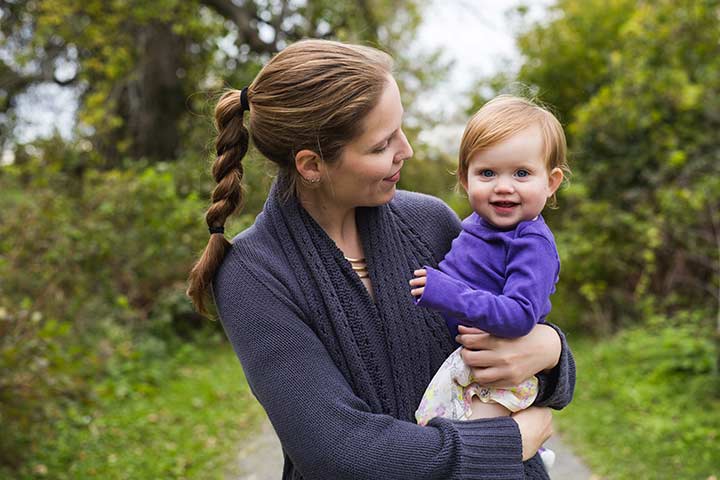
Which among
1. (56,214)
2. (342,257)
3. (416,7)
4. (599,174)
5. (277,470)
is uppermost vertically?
(342,257)

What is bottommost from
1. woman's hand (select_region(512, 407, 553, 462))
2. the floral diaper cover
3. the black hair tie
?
woman's hand (select_region(512, 407, 553, 462))

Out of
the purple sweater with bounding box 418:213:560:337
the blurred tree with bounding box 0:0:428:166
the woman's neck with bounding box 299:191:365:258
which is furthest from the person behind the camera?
the blurred tree with bounding box 0:0:428:166

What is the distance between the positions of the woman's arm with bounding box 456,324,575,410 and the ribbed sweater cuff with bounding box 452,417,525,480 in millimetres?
101

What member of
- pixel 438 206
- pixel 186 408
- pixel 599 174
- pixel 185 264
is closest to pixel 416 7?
pixel 599 174

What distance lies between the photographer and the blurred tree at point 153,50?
9.16 meters

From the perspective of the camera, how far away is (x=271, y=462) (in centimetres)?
518

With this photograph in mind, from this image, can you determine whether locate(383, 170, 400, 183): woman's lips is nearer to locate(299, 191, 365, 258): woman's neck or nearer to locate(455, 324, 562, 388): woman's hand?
locate(299, 191, 365, 258): woman's neck

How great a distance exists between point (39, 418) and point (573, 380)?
3.26m

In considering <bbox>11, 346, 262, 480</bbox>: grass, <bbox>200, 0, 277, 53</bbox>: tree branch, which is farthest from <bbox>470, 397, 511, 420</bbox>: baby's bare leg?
<bbox>200, 0, 277, 53</bbox>: tree branch

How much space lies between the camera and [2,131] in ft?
34.9

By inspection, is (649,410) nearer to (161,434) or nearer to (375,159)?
(161,434)

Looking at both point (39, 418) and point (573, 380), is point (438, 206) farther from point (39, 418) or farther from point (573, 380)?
point (39, 418)

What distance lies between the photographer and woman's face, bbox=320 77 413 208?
1.72 meters

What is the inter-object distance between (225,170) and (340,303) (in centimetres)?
43
